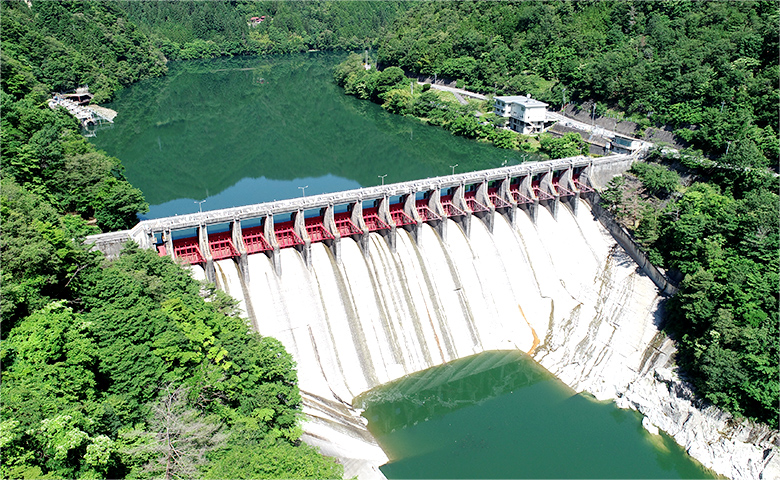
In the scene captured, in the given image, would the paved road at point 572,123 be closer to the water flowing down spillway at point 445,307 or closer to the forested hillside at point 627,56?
the forested hillside at point 627,56

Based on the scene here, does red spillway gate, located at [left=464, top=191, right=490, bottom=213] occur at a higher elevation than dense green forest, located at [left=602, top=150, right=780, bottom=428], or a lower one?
higher

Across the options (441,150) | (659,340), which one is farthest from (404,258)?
(441,150)

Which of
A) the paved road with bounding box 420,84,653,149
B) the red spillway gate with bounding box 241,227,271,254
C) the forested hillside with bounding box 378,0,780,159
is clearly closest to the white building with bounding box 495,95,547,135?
the paved road with bounding box 420,84,653,149

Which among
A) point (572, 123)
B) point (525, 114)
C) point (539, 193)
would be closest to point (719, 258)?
point (539, 193)

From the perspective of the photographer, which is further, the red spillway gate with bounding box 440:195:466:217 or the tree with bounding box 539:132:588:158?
the tree with bounding box 539:132:588:158

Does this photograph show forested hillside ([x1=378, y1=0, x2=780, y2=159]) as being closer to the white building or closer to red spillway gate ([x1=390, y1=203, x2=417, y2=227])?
the white building

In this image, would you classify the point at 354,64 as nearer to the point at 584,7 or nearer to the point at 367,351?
the point at 584,7
